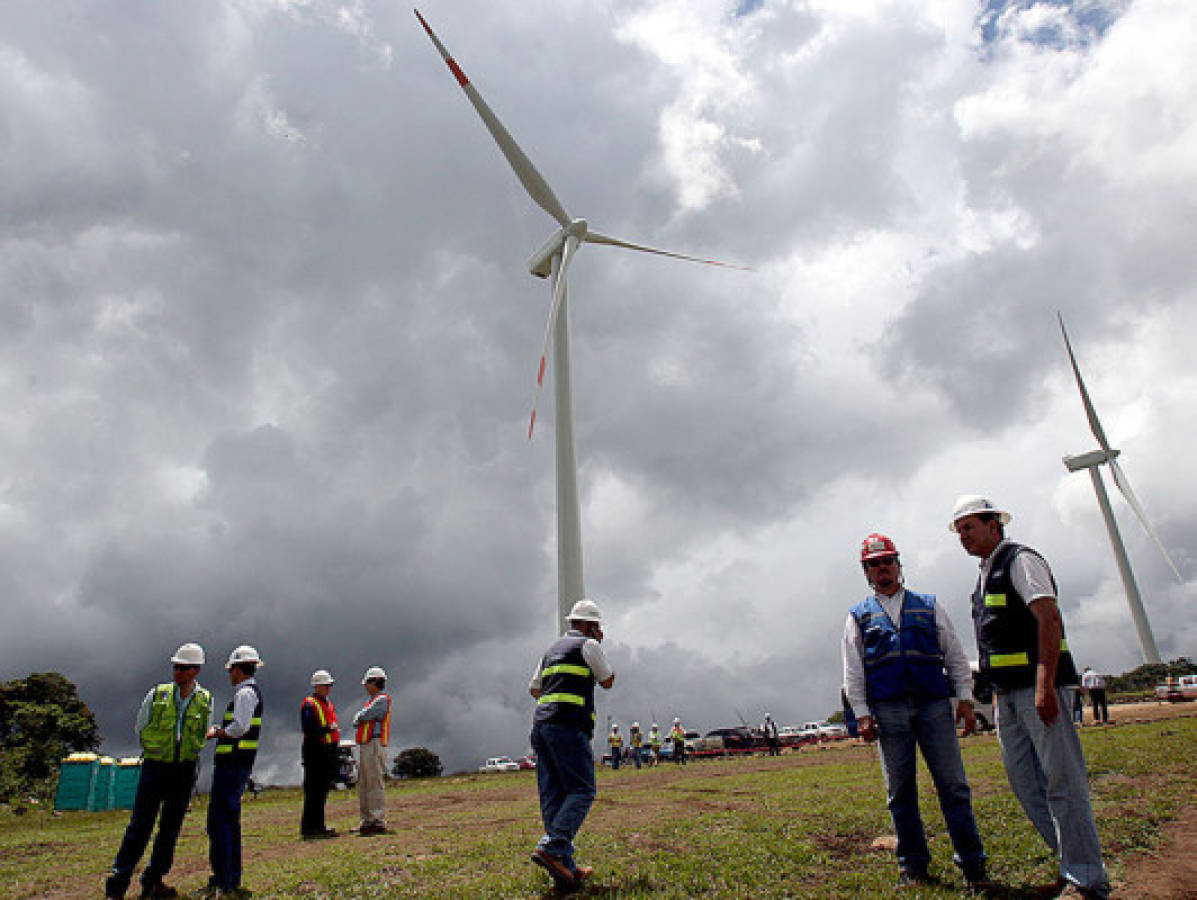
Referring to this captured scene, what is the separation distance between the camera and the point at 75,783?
2556cm

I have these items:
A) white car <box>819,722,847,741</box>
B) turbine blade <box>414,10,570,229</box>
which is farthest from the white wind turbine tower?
white car <box>819,722,847,741</box>

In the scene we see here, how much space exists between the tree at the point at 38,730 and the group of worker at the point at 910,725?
3049 cm

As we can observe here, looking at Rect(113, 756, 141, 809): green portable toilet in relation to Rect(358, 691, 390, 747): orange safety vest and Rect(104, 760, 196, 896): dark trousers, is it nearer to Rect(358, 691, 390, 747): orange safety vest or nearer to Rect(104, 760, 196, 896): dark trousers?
Rect(358, 691, 390, 747): orange safety vest

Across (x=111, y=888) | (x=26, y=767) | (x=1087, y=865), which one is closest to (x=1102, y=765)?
(x=1087, y=865)

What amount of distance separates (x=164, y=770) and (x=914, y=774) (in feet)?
22.0

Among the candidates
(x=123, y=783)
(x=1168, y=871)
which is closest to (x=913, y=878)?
(x=1168, y=871)

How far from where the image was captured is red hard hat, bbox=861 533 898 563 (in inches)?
239

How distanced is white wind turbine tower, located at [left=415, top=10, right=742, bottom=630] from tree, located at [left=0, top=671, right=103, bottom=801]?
81.5 feet

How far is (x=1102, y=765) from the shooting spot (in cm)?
1158

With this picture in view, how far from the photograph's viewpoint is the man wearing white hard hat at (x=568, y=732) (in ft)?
19.9

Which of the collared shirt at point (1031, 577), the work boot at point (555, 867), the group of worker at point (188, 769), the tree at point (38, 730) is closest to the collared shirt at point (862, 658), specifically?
the collared shirt at point (1031, 577)

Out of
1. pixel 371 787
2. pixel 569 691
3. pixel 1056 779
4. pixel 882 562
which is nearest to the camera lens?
pixel 1056 779

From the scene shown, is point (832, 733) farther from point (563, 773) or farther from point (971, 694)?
point (563, 773)

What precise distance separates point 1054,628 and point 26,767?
46619mm
